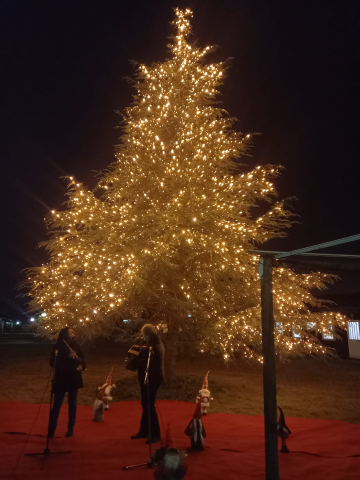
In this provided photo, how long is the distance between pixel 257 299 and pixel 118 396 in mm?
4503

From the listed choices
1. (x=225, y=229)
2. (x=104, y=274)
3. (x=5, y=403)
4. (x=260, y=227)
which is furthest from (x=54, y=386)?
(x=260, y=227)

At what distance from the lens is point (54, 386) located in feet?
18.3

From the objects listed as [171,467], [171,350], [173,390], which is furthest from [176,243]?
[171,467]

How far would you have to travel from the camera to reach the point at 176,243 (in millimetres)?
9352

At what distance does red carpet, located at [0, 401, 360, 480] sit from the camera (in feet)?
14.0

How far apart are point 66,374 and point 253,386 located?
704 cm

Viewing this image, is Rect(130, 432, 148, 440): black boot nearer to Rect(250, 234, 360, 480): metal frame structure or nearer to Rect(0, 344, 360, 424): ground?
Rect(250, 234, 360, 480): metal frame structure

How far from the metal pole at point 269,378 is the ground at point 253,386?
3.80 m

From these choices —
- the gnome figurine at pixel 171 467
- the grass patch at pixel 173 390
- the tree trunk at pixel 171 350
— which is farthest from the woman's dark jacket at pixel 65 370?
the tree trunk at pixel 171 350

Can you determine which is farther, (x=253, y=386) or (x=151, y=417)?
(x=253, y=386)

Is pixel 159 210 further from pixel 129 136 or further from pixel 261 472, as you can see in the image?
pixel 261 472

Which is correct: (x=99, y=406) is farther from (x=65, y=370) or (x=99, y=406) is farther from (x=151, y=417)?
(x=151, y=417)

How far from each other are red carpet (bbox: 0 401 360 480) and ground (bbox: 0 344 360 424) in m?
1.15

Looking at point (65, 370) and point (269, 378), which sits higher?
point (269, 378)
